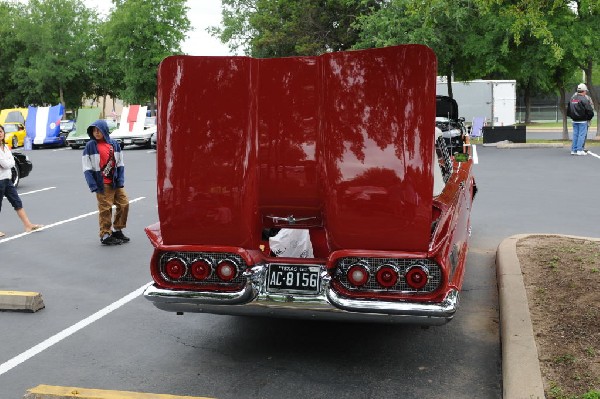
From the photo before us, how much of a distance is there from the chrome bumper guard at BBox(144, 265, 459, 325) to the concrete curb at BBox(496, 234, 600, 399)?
1.72 ft

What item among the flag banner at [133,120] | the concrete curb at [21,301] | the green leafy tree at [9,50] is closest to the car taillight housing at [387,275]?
the concrete curb at [21,301]

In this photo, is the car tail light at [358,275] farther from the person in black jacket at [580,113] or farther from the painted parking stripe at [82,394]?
the person in black jacket at [580,113]

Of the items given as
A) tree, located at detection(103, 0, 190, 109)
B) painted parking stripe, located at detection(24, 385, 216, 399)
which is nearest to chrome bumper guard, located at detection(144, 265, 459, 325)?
painted parking stripe, located at detection(24, 385, 216, 399)

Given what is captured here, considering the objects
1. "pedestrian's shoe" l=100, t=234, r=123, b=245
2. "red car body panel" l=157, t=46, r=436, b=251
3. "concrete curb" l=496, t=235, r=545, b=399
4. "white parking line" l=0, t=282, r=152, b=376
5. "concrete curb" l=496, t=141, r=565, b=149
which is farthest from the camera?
"concrete curb" l=496, t=141, r=565, b=149

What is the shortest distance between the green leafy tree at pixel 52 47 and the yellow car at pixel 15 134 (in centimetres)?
2128

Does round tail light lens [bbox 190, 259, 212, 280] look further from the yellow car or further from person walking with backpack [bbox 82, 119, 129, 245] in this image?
the yellow car

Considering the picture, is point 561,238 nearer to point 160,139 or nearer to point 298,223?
point 298,223

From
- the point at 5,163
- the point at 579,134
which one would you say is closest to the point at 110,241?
the point at 5,163

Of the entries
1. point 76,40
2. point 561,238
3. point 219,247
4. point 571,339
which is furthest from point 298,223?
point 76,40

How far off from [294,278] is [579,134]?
1689 cm

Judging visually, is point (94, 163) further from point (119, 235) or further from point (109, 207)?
point (119, 235)

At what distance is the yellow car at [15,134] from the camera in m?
32.4

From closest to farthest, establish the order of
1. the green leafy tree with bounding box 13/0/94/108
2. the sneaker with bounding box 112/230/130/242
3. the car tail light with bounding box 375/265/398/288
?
the car tail light with bounding box 375/265/398/288, the sneaker with bounding box 112/230/130/242, the green leafy tree with bounding box 13/0/94/108

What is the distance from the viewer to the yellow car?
106ft
